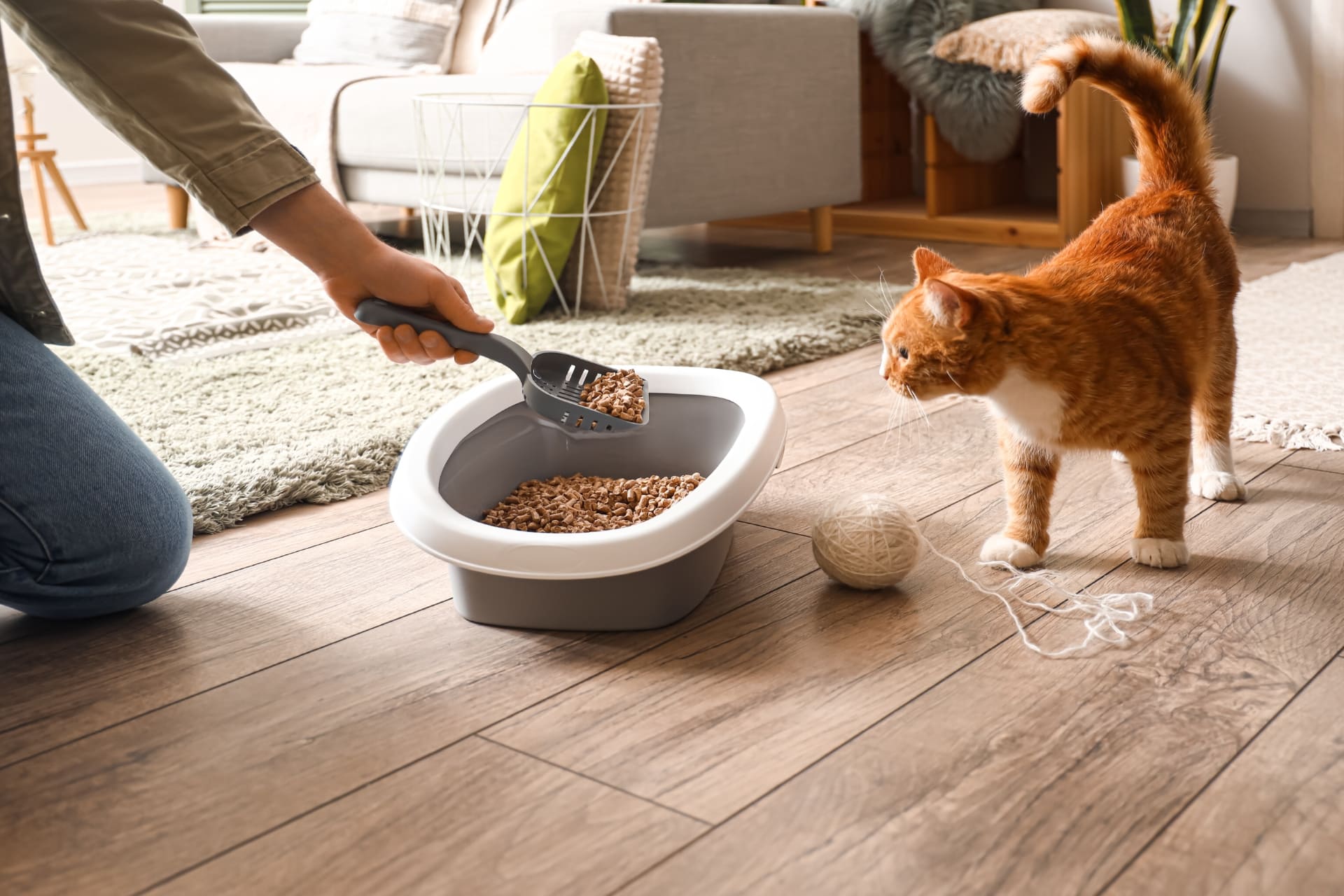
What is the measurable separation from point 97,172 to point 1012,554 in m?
5.50

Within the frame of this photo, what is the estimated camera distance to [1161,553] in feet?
3.78

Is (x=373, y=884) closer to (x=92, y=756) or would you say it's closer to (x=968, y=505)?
(x=92, y=756)

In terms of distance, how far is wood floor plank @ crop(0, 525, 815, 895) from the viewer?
78 cm

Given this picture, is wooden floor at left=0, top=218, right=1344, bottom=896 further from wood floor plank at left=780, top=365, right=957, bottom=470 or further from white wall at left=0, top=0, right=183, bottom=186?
white wall at left=0, top=0, right=183, bottom=186

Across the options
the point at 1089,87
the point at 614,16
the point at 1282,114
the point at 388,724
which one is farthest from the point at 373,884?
the point at 1282,114

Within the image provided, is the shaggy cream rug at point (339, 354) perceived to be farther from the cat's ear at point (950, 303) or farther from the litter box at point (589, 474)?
the cat's ear at point (950, 303)

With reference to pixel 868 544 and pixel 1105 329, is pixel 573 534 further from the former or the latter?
pixel 1105 329

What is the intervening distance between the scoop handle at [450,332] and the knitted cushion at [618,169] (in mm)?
1300

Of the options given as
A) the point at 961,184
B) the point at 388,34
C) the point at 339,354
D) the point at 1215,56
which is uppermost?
the point at 388,34

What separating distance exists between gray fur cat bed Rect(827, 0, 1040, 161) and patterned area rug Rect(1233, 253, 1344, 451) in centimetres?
92

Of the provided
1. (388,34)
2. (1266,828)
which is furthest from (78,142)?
(1266,828)

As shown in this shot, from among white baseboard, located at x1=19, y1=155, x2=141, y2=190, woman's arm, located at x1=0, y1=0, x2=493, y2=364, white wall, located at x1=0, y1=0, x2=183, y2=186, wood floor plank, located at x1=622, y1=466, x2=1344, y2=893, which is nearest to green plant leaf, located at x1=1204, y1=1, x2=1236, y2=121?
wood floor plank, located at x1=622, y1=466, x2=1344, y2=893

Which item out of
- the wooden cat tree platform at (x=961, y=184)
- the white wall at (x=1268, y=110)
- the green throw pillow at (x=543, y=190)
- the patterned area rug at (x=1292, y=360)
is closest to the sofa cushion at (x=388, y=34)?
the wooden cat tree platform at (x=961, y=184)

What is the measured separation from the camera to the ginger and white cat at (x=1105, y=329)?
1.08 metres
